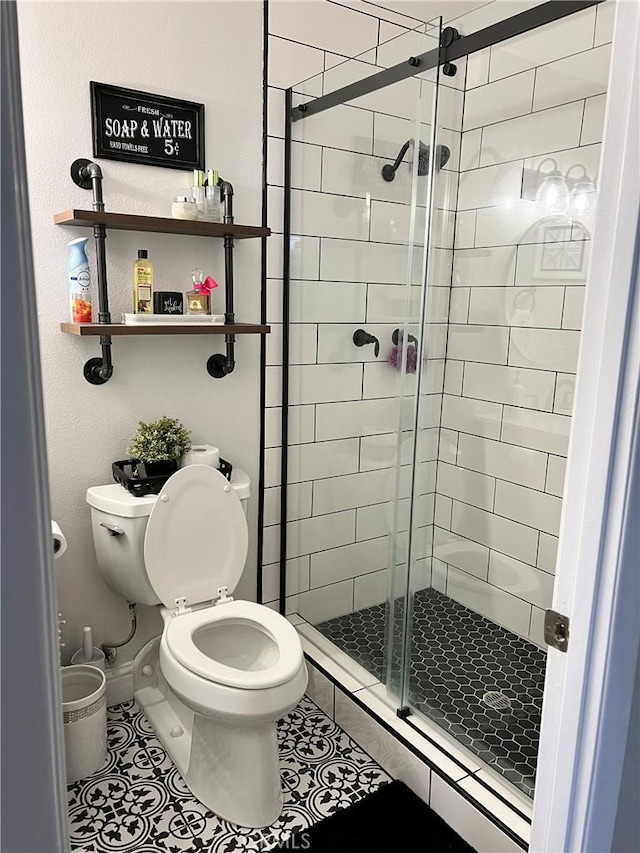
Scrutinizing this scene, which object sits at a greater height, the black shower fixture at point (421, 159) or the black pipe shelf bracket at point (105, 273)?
the black shower fixture at point (421, 159)

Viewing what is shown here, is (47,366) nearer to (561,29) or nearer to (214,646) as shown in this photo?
(214,646)

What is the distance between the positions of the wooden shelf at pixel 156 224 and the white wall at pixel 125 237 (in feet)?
0.29

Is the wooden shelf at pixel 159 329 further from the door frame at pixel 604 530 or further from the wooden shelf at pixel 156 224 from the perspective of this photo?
the door frame at pixel 604 530

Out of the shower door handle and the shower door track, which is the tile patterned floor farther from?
the shower door track

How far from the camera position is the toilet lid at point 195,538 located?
6.64 ft

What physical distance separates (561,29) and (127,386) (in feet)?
5.64

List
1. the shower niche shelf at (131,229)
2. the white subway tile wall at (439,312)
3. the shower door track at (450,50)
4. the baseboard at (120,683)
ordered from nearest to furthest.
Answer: the shower door track at (450,50), the shower niche shelf at (131,229), the white subway tile wall at (439,312), the baseboard at (120,683)

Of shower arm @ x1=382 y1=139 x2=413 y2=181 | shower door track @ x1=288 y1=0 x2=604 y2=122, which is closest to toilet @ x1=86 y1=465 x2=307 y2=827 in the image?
shower arm @ x1=382 y1=139 x2=413 y2=181

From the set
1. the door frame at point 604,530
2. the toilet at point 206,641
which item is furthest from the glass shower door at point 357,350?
the door frame at point 604,530

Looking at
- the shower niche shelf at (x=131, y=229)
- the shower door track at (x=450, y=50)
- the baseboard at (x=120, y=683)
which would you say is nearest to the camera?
the shower door track at (x=450, y=50)

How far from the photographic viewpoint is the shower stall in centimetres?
205

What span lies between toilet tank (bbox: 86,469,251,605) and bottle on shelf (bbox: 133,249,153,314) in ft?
1.85

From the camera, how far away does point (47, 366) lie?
2.00m

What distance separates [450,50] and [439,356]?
0.90 m
